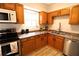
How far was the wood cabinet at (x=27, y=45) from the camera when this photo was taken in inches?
62.0

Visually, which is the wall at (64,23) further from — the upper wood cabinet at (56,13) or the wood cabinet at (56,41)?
the wood cabinet at (56,41)

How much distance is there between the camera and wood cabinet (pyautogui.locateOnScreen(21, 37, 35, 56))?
157 centimetres

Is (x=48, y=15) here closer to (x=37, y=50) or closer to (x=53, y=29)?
(x=53, y=29)

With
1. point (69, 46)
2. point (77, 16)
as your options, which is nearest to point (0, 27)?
point (69, 46)

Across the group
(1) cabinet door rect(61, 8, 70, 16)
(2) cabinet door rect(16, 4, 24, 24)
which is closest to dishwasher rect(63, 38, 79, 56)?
(1) cabinet door rect(61, 8, 70, 16)

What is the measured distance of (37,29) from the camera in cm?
250

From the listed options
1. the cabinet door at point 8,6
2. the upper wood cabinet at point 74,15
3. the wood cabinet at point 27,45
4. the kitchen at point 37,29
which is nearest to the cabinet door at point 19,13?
the kitchen at point 37,29

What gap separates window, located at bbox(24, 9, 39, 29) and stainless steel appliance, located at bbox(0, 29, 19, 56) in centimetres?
76

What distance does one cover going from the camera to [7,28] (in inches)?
67.4

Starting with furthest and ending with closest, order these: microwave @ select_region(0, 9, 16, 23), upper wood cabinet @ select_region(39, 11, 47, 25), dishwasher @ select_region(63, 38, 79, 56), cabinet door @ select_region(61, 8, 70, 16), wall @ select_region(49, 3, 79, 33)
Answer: upper wood cabinet @ select_region(39, 11, 47, 25)
wall @ select_region(49, 3, 79, 33)
cabinet door @ select_region(61, 8, 70, 16)
dishwasher @ select_region(63, 38, 79, 56)
microwave @ select_region(0, 9, 16, 23)

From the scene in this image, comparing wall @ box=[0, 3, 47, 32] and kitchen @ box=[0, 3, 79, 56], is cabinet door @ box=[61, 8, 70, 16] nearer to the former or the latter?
kitchen @ box=[0, 3, 79, 56]

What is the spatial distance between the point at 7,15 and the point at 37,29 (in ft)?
4.27

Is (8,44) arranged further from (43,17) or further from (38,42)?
(43,17)

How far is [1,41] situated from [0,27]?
0.56 m
